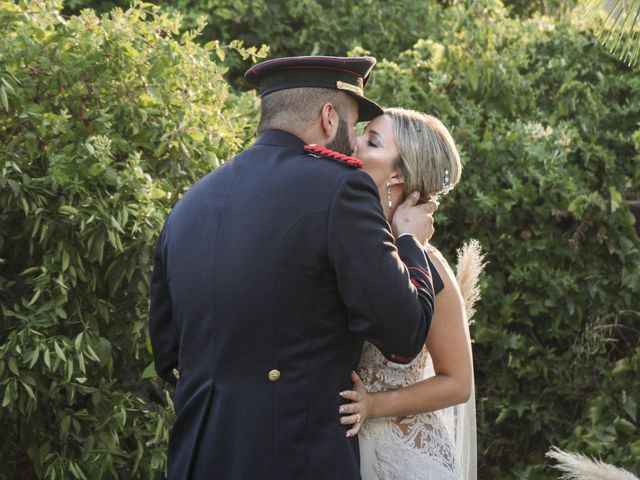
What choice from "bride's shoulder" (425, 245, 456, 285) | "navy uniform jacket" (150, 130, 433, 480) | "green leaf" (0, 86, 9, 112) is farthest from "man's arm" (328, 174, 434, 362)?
"green leaf" (0, 86, 9, 112)

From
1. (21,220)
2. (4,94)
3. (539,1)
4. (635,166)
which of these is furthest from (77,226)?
(539,1)

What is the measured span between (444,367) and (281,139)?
852mm

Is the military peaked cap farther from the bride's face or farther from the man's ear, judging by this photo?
the bride's face

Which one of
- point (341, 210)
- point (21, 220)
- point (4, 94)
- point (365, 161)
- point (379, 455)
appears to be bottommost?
point (21, 220)

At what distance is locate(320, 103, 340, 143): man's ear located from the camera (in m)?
2.66

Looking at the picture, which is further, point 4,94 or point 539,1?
point 539,1

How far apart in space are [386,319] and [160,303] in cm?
73

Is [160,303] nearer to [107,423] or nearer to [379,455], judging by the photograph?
[379,455]

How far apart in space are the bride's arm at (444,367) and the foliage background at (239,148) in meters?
1.10

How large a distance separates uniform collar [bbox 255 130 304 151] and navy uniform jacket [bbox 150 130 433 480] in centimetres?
3

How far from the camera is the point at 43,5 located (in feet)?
12.8

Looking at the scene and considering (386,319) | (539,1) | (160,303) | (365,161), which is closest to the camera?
(386,319)

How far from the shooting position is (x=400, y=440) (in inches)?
117

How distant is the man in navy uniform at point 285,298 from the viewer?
2432 mm
